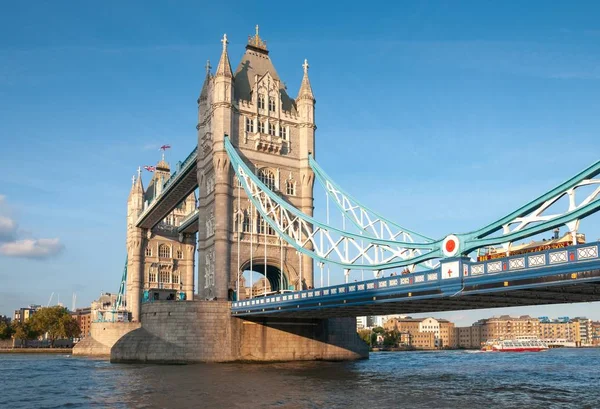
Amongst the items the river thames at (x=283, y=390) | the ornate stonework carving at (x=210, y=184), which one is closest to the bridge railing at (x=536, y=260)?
the river thames at (x=283, y=390)

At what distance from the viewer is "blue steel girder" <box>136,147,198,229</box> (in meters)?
71.7

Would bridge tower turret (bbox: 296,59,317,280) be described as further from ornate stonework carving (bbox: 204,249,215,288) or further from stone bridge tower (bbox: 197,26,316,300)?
ornate stonework carving (bbox: 204,249,215,288)

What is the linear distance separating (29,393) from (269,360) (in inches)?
909

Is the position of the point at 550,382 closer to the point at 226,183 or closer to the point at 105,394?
the point at 105,394

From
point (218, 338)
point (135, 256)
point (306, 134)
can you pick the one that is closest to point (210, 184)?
point (306, 134)

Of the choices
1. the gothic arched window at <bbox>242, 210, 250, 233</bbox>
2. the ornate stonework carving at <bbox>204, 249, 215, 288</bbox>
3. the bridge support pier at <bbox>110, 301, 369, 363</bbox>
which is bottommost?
the bridge support pier at <bbox>110, 301, 369, 363</bbox>

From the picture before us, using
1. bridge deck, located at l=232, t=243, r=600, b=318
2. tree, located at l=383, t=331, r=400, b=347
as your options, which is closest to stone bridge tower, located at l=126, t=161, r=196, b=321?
bridge deck, located at l=232, t=243, r=600, b=318

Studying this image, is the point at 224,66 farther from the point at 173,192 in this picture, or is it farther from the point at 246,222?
the point at 173,192

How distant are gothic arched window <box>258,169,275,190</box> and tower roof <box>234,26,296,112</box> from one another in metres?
7.18

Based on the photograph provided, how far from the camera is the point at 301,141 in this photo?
64.9 metres

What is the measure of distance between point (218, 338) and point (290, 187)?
1704 cm

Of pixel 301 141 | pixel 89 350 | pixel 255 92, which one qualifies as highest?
pixel 255 92

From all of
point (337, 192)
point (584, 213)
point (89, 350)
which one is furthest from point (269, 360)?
point (89, 350)

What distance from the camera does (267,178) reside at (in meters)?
62.6
